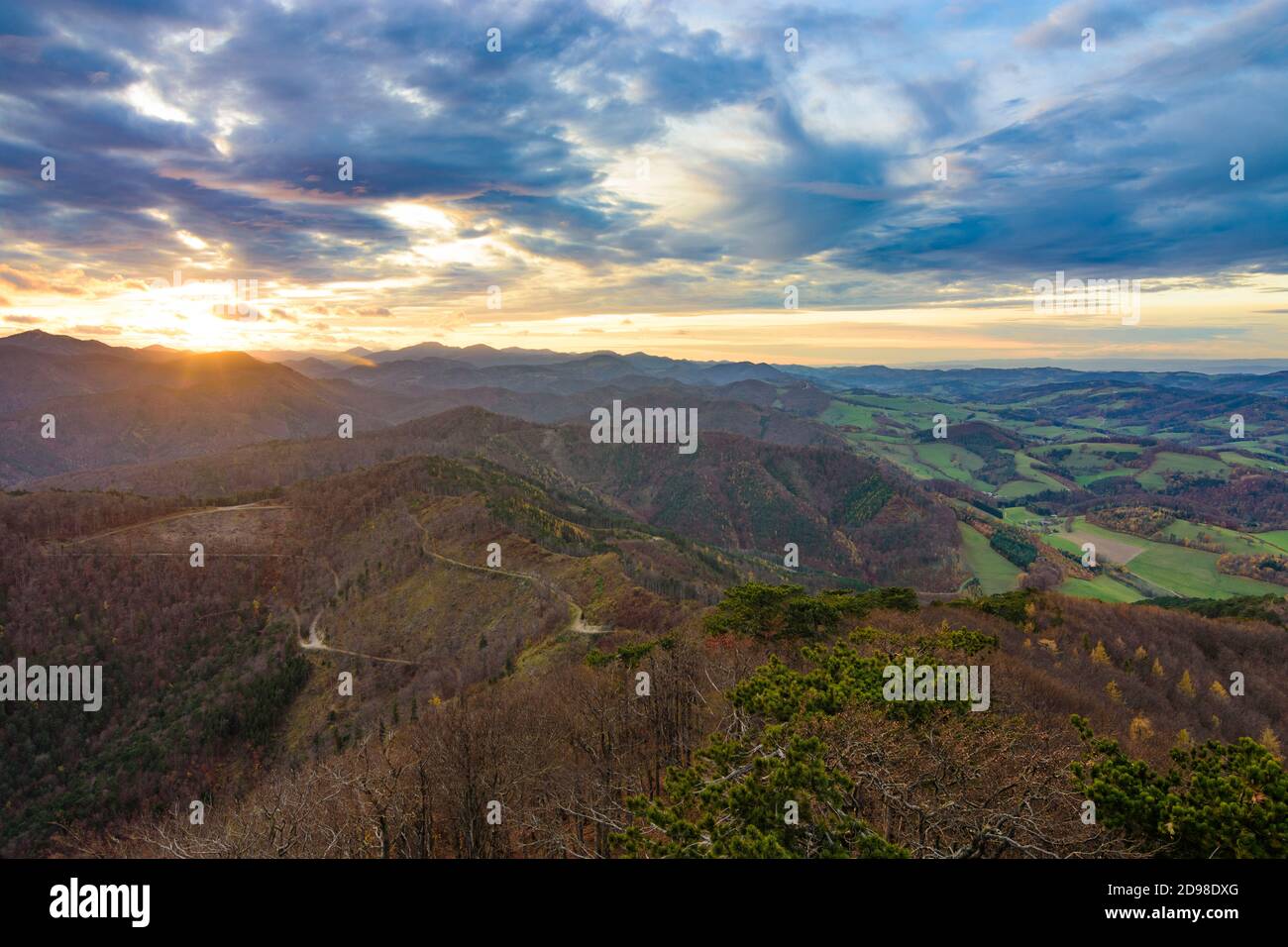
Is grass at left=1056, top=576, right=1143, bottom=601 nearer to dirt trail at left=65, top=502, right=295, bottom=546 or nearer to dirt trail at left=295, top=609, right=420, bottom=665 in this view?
dirt trail at left=295, top=609, right=420, bottom=665

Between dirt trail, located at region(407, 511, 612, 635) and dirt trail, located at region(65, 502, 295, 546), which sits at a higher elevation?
dirt trail, located at region(65, 502, 295, 546)

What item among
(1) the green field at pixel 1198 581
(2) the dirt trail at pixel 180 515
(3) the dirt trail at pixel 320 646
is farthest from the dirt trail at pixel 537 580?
(1) the green field at pixel 1198 581

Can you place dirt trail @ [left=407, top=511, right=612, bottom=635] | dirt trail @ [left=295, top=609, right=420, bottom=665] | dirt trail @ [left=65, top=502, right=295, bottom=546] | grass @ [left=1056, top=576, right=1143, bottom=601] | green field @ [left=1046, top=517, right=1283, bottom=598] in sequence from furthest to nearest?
green field @ [left=1046, top=517, right=1283, bottom=598] < grass @ [left=1056, top=576, right=1143, bottom=601] < dirt trail @ [left=65, top=502, right=295, bottom=546] < dirt trail @ [left=295, top=609, right=420, bottom=665] < dirt trail @ [left=407, top=511, right=612, bottom=635]

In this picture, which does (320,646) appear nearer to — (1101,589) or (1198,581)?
(1101,589)

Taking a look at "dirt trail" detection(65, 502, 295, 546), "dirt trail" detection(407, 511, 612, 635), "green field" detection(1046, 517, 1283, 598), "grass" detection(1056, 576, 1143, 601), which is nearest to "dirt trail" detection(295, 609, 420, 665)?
"dirt trail" detection(407, 511, 612, 635)

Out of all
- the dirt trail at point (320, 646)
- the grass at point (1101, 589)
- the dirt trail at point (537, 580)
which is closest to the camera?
the dirt trail at point (537, 580)

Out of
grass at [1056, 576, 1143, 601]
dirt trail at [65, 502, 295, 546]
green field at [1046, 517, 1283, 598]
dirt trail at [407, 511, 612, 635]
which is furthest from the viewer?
green field at [1046, 517, 1283, 598]

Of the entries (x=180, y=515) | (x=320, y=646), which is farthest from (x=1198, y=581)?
(x=180, y=515)

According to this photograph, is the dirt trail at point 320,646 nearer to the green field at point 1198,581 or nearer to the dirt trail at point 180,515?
the dirt trail at point 180,515
